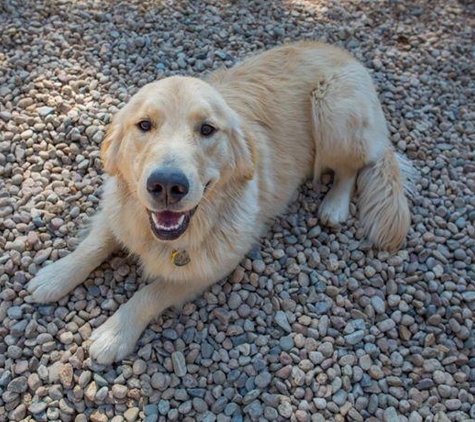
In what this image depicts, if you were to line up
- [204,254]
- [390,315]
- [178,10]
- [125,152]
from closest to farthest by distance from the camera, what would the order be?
[125,152], [204,254], [390,315], [178,10]

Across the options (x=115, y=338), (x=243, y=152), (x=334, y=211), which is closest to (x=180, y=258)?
(x=115, y=338)

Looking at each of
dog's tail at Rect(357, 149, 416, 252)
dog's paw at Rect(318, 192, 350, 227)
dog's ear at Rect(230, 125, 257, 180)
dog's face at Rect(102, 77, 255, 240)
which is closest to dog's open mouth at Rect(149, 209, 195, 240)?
dog's face at Rect(102, 77, 255, 240)

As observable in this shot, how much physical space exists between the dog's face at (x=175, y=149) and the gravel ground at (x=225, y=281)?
715mm

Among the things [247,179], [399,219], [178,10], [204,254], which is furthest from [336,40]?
[204,254]

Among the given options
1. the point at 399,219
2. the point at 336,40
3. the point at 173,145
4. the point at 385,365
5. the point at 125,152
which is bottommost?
the point at 385,365

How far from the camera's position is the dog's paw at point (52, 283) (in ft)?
9.66

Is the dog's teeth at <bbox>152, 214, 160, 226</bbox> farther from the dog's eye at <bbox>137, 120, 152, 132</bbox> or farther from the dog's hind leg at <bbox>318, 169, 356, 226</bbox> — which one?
the dog's hind leg at <bbox>318, 169, 356, 226</bbox>

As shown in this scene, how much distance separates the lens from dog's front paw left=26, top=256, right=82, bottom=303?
116 inches

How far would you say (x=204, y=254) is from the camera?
2930 millimetres

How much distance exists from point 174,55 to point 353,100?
1.63 meters

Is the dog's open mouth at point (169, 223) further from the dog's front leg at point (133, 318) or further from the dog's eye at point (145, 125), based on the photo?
the dog's front leg at point (133, 318)

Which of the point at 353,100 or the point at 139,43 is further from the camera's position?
the point at 139,43

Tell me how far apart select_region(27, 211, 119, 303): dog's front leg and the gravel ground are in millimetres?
73

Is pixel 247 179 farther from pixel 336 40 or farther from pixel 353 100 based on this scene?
pixel 336 40
